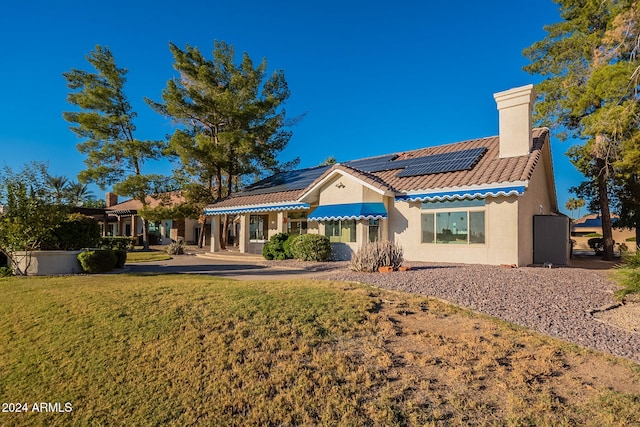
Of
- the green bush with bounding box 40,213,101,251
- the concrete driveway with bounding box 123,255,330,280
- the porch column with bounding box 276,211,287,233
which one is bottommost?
the concrete driveway with bounding box 123,255,330,280

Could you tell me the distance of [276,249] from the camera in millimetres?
25891

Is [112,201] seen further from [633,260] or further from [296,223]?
[633,260]

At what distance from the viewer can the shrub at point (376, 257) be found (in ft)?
52.5

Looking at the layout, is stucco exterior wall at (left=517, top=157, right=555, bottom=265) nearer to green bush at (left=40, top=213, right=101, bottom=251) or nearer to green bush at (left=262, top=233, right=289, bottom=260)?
green bush at (left=262, top=233, right=289, bottom=260)

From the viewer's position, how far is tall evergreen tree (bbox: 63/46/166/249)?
39594 millimetres

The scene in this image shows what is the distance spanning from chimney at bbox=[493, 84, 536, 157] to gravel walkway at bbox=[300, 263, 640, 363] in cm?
895

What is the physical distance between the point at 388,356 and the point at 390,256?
923 centimetres

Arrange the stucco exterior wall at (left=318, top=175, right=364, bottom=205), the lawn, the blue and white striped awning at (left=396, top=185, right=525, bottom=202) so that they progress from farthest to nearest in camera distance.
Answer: the stucco exterior wall at (left=318, top=175, right=364, bottom=205) < the blue and white striped awning at (left=396, top=185, right=525, bottom=202) < the lawn

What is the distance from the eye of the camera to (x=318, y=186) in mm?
26250

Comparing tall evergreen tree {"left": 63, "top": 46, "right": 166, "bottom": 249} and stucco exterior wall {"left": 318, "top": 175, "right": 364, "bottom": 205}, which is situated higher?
tall evergreen tree {"left": 63, "top": 46, "right": 166, "bottom": 249}

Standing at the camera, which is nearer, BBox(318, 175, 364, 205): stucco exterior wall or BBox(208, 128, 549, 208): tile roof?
BBox(208, 128, 549, 208): tile roof

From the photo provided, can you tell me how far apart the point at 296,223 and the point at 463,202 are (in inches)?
560

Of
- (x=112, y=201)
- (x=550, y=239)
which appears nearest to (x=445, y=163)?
(x=550, y=239)

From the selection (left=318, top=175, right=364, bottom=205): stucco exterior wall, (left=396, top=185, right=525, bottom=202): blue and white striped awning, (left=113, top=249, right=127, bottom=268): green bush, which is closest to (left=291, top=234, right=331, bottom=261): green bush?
(left=318, top=175, right=364, bottom=205): stucco exterior wall
